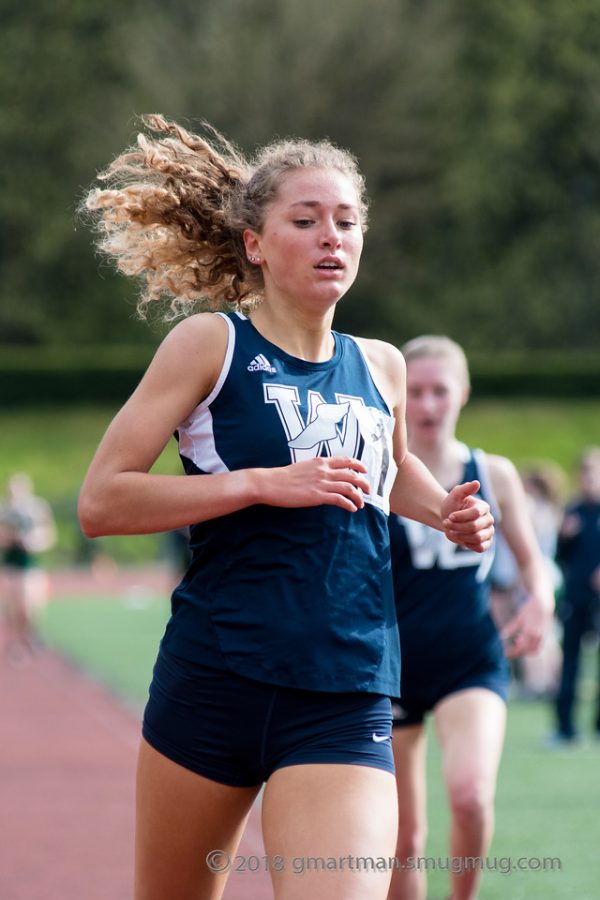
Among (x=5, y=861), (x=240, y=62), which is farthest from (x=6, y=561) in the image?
(x=240, y=62)

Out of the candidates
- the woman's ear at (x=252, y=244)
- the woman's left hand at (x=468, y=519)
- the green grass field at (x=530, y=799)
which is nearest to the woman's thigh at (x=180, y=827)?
the woman's left hand at (x=468, y=519)

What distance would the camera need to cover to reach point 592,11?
55719 mm

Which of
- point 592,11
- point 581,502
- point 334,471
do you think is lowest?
point 581,502

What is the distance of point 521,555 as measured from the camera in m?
5.52

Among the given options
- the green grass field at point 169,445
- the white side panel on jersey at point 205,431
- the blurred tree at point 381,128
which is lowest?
the green grass field at point 169,445

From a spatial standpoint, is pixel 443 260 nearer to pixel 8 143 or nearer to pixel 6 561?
pixel 8 143

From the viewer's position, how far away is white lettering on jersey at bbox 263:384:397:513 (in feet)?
11.4

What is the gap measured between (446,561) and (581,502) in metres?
6.60

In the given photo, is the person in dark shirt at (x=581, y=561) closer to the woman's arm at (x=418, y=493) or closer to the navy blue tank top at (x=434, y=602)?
the navy blue tank top at (x=434, y=602)

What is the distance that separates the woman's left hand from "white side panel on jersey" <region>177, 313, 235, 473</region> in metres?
0.62

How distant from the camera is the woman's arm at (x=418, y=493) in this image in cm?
373

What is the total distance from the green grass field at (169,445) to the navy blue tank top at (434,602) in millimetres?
29971

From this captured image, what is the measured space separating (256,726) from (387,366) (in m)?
0.99

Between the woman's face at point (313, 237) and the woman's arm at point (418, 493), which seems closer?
the woman's face at point (313, 237)
